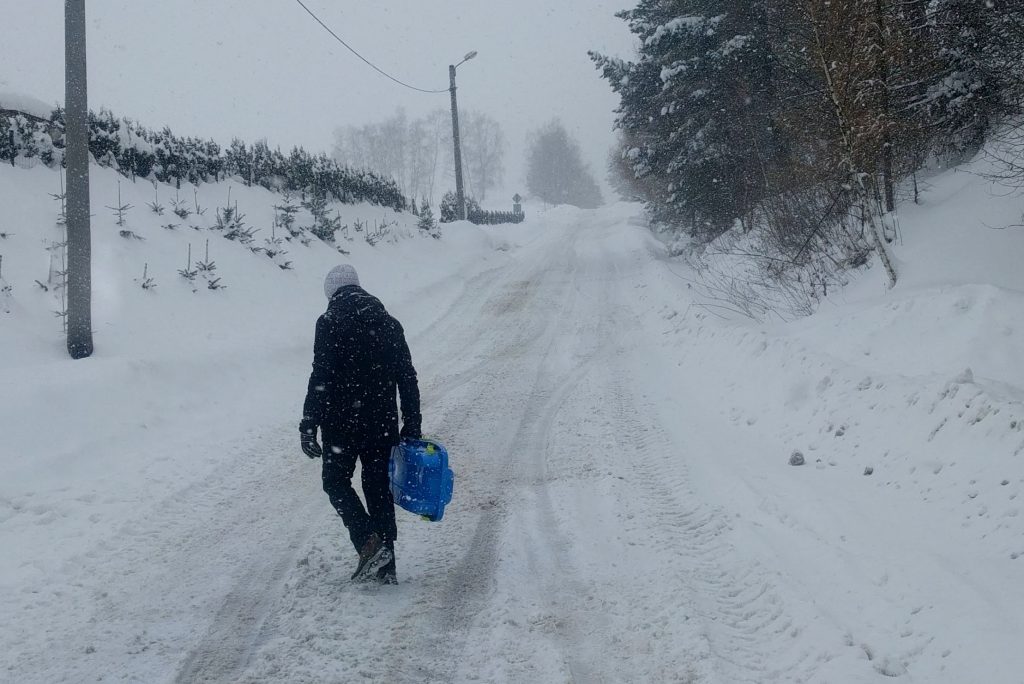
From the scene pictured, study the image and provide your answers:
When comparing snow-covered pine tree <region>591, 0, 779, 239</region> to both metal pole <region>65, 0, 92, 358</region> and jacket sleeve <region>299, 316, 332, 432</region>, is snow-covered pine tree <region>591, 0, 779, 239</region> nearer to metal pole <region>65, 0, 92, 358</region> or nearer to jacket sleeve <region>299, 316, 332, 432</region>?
metal pole <region>65, 0, 92, 358</region>

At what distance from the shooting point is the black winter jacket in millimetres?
3789

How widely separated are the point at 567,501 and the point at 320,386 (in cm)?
215

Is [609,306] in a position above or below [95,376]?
above

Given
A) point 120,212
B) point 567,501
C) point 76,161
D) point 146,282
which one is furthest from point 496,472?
point 120,212

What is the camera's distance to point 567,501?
4980 millimetres

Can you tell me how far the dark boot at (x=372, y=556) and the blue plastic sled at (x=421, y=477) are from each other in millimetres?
252

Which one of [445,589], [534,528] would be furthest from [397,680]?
[534,528]

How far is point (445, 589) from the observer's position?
3.86m

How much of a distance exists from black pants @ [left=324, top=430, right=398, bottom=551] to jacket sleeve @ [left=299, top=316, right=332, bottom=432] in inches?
4.3

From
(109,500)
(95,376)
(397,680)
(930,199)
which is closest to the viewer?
(397,680)

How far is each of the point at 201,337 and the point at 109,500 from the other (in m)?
4.55

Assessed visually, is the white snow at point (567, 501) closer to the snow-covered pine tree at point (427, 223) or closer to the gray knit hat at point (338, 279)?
the gray knit hat at point (338, 279)

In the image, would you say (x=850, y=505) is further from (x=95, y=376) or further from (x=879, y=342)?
(x=95, y=376)

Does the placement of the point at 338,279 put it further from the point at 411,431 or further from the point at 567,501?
the point at 567,501
